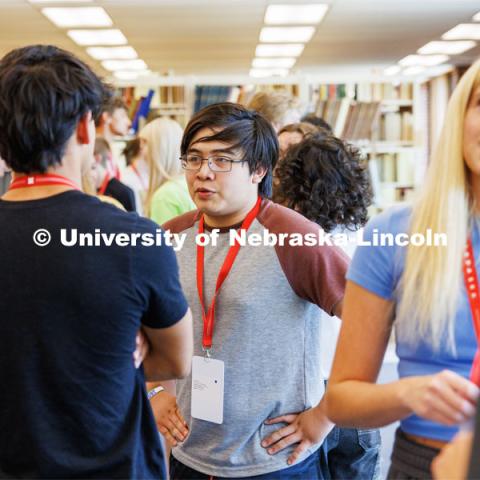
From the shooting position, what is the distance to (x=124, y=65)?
40.7 ft

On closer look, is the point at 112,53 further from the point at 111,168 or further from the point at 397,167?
the point at 111,168

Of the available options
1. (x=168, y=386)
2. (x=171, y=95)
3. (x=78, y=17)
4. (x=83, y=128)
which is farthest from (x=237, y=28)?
(x=83, y=128)

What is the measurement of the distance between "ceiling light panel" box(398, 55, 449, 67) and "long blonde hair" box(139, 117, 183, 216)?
8.56 m

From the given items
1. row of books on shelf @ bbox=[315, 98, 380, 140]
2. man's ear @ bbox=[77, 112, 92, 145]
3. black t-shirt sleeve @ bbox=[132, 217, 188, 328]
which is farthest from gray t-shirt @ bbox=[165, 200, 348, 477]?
row of books on shelf @ bbox=[315, 98, 380, 140]

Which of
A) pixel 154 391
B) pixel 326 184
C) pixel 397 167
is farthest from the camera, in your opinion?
pixel 397 167

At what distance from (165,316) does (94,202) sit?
23 centimetres

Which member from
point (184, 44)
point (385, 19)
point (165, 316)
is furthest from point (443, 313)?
point (184, 44)

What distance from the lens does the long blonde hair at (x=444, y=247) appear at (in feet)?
3.78

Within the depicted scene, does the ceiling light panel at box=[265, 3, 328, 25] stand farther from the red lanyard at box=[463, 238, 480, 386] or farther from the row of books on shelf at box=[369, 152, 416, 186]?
the red lanyard at box=[463, 238, 480, 386]

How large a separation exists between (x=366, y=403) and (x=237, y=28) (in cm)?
869

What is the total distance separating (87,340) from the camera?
1.21 metres

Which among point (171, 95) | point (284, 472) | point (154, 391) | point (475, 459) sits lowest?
point (284, 472)

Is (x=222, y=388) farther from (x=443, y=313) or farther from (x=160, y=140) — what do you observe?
(x=160, y=140)

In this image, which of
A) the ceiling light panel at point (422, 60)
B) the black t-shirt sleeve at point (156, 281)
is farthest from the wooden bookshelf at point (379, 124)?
the black t-shirt sleeve at point (156, 281)
